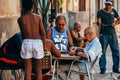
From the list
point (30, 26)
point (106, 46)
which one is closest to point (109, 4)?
point (106, 46)

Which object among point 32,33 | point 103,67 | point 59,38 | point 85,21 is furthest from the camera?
point 85,21

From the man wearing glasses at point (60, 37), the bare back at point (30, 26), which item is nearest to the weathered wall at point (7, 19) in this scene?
the man wearing glasses at point (60, 37)

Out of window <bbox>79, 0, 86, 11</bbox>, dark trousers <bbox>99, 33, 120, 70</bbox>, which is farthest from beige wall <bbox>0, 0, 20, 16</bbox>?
window <bbox>79, 0, 86, 11</bbox>

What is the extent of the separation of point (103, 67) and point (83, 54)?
4109 millimetres

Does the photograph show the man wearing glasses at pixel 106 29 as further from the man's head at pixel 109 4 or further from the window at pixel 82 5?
the window at pixel 82 5

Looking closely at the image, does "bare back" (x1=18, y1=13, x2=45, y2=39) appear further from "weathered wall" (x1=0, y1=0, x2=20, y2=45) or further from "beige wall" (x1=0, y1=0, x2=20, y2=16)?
"beige wall" (x1=0, y1=0, x2=20, y2=16)

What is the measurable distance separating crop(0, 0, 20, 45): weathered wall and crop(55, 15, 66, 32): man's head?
1.09 m

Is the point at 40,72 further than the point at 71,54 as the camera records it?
No

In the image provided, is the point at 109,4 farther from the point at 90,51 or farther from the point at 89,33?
the point at 90,51

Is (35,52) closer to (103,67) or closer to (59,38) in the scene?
(59,38)

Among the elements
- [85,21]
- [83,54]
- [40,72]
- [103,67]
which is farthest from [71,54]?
[85,21]

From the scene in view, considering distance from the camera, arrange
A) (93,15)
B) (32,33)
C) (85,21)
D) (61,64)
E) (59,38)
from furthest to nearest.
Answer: (93,15), (85,21), (61,64), (59,38), (32,33)

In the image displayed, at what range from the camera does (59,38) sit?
949 cm

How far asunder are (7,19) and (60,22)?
1.26m
